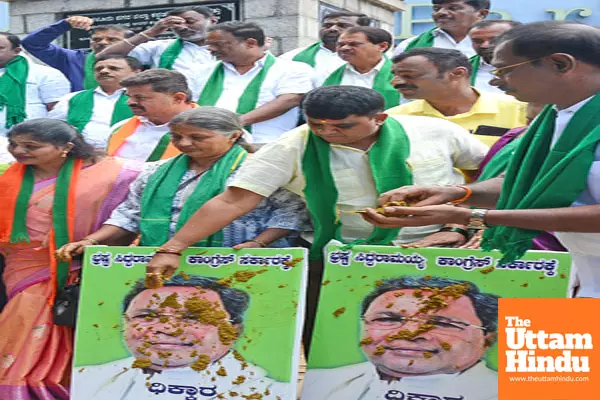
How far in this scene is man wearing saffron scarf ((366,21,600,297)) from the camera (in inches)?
111

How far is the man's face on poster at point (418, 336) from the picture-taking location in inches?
156

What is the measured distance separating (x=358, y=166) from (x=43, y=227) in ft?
5.59

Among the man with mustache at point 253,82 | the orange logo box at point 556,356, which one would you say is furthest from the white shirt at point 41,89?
the orange logo box at point 556,356

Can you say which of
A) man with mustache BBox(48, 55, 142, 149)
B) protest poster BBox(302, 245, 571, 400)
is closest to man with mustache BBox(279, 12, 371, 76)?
man with mustache BBox(48, 55, 142, 149)

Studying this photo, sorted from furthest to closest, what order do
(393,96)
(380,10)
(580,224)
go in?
(380,10)
(393,96)
(580,224)

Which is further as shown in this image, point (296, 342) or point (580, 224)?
point (296, 342)

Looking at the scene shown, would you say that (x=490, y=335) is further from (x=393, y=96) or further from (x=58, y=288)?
(x=393, y=96)

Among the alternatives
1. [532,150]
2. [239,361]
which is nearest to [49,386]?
[239,361]

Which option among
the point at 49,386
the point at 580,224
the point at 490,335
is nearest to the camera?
the point at 580,224

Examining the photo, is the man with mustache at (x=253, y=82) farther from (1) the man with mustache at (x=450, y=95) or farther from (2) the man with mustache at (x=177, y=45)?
(1) the man with mustache at (x=450, y=95)

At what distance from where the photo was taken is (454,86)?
516 cm

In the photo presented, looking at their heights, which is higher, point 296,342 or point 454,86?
point 454,86

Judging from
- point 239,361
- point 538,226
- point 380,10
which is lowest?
point 380,10

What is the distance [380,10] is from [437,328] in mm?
6590
